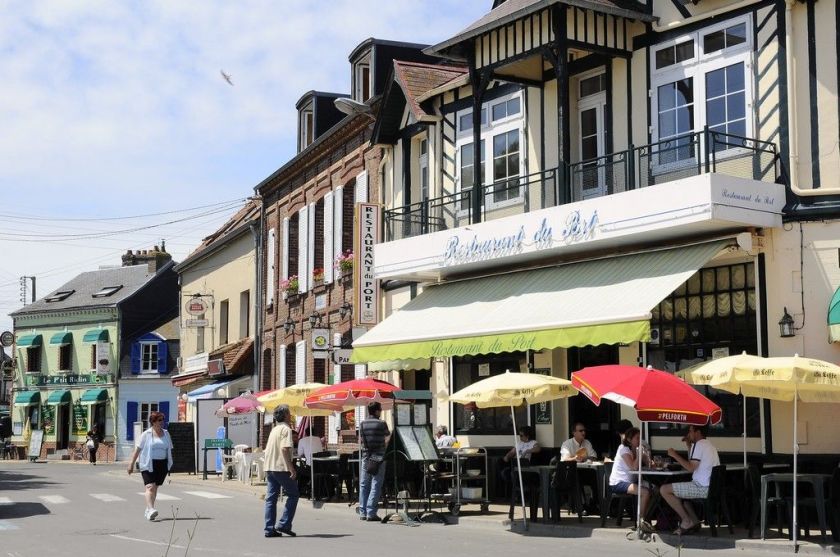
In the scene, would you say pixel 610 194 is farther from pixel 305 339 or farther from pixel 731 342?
pixel 305 339

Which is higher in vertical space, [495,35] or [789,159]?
[495,35]

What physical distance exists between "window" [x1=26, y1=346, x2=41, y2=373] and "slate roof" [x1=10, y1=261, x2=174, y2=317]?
191 centimetres

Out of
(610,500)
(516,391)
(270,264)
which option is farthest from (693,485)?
(270,264)

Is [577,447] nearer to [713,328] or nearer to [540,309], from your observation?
[540,309]

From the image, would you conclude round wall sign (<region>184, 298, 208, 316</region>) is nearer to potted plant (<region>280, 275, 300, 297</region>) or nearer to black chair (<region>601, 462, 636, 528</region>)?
potted plant (<region>280, 275, 300, 297</region>)

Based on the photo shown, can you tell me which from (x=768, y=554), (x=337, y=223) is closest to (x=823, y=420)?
(x=768, y=554)

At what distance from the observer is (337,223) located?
2889cm

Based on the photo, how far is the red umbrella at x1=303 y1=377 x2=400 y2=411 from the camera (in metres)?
19.6

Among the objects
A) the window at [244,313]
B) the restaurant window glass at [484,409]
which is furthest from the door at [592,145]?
the window at [244,313]

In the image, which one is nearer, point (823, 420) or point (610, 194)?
point (823, 420)

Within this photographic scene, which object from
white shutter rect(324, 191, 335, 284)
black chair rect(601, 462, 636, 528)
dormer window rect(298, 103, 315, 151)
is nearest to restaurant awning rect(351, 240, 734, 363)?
black chair rect(601, 462, 636, 528)

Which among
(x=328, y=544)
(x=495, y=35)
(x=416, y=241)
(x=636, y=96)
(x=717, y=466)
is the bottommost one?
(x=328, y=544)

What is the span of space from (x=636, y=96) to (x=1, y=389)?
244ft

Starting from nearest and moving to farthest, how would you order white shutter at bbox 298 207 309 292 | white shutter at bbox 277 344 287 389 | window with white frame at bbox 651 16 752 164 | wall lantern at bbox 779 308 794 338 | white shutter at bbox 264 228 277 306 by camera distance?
wall lantern at bbox 779 308 794 338, window with white frame at bbox 651 16 752 164, white shutter at bbox 298 207 309 292, white shutter at bbox 277 344 287 389, white shutter at bbox 264 228 277 306
